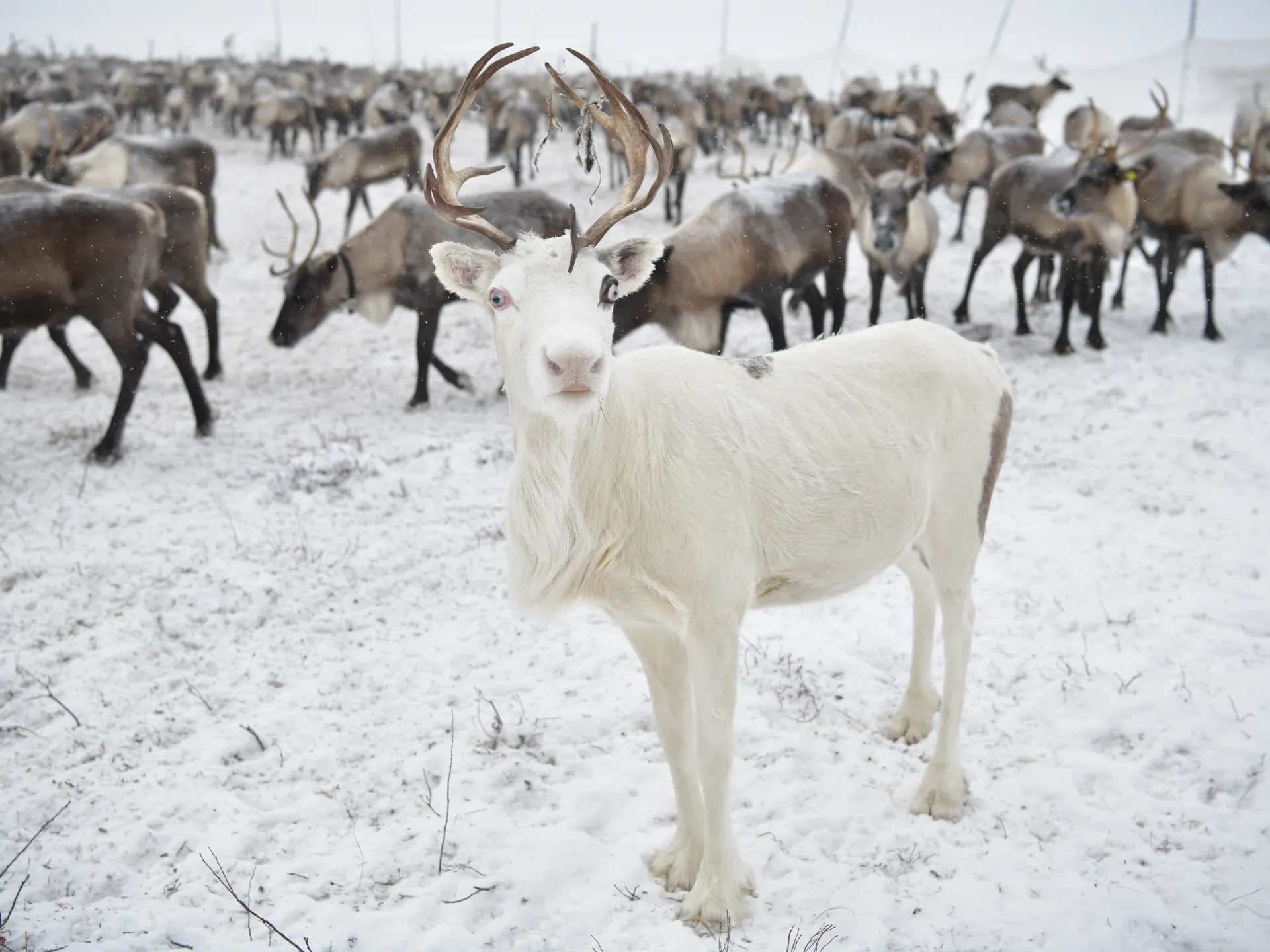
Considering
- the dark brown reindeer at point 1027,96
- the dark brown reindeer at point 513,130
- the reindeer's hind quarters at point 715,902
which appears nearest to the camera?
the reindeer's hind quarters at point 715,902

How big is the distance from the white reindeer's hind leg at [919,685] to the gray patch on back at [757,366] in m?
1.21

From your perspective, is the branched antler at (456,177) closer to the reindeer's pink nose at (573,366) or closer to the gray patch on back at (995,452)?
the reindeer's pink nose at (573,366)

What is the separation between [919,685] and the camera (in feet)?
12.6

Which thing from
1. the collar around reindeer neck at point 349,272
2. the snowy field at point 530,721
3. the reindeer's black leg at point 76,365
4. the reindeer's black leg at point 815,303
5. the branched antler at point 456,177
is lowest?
the snowy field at point 530,721

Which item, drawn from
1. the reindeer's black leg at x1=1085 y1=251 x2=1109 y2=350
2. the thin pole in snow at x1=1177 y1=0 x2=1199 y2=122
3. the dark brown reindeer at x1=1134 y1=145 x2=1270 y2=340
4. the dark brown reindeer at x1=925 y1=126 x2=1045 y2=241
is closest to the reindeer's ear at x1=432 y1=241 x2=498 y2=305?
the reindeer's black leg at x1=1085 y1=251 x2=1109 y2=350

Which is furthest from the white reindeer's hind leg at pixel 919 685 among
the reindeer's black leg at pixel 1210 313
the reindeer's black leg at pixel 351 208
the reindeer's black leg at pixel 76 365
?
the reindeer's black leg at pixel 351 208

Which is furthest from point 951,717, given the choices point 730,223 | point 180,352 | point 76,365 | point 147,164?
point 147,164

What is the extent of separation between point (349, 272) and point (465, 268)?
6174mm

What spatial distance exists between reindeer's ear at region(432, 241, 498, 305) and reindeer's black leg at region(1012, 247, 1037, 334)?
837 centimetres

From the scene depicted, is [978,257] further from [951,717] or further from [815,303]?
[951,717]

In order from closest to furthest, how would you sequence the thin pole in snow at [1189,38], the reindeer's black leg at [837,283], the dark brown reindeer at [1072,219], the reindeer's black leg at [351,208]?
the reindeer's black leg at [837,283] < the dark brown reindeer at [1072,219] < the reindeer's black leg at [351,208] < the thin pole in snow at [1189,38]

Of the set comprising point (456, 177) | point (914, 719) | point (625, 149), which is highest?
point (625, 149)

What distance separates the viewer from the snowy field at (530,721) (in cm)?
292

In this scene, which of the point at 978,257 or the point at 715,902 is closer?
the point at 715,902
